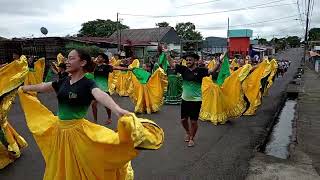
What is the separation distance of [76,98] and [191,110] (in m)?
4.09

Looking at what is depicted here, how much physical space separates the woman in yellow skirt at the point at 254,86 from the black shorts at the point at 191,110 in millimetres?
4298

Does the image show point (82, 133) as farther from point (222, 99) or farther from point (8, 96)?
point (222, 99)

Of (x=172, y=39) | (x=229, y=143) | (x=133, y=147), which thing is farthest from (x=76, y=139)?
(x=172, y=39)

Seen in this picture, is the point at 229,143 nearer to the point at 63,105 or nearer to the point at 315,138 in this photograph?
the point at 315,138

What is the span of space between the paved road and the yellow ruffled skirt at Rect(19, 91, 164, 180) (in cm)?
191

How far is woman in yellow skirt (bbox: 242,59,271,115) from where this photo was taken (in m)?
11.9

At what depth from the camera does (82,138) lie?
3.75m

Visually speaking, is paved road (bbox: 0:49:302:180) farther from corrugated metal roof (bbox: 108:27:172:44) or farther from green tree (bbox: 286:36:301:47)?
green tree (bbox: 286:36:301:47)

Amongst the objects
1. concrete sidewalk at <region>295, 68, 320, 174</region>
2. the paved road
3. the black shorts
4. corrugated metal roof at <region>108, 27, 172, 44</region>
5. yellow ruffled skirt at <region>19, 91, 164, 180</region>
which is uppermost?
corrugated metal roof at <region>108, 27, 172, 44</region>

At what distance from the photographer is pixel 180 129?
9.30 meters

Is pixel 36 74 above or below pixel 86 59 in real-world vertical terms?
below

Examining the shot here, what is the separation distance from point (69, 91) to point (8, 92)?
7.95 ft

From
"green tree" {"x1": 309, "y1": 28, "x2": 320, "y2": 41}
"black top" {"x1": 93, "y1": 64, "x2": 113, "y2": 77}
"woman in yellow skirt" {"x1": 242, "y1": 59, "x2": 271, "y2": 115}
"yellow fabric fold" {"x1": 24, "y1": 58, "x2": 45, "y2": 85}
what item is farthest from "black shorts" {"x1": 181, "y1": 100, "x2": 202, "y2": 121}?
"green tree" {"x1": 309, "y1": 28, "x2": 320, "y2": 41}

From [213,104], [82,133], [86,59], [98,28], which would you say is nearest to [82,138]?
[82,133]
